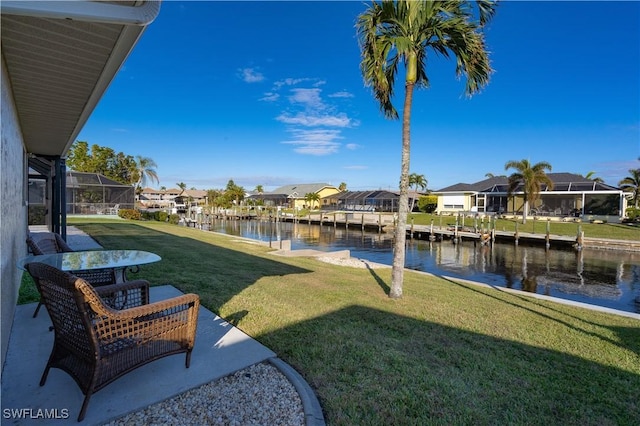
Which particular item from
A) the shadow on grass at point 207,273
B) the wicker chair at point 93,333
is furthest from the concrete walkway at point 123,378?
the shadow on grass at point 207,273

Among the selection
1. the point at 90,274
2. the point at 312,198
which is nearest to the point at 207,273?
the point at 90,274

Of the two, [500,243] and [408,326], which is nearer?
[408,326]

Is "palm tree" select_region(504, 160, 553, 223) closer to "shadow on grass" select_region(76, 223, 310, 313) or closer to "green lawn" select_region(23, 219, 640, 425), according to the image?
"green lawn" select_region(23, 219, 640, 425)

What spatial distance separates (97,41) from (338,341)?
347 cm

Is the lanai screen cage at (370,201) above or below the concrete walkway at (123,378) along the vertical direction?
above

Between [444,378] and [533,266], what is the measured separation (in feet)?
54.8

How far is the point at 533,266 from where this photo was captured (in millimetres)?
16609

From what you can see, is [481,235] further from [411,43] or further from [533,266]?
[411,43]

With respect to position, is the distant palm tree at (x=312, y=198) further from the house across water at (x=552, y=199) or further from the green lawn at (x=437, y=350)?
the green lawn at (x=437, y=350)

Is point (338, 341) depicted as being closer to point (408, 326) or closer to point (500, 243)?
point (408, 326)

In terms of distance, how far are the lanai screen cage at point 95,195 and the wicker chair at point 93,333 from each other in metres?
24.7

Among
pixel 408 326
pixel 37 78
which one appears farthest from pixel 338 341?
pixel 37 78

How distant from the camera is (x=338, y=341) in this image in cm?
365

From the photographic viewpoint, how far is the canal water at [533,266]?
12.1 m
